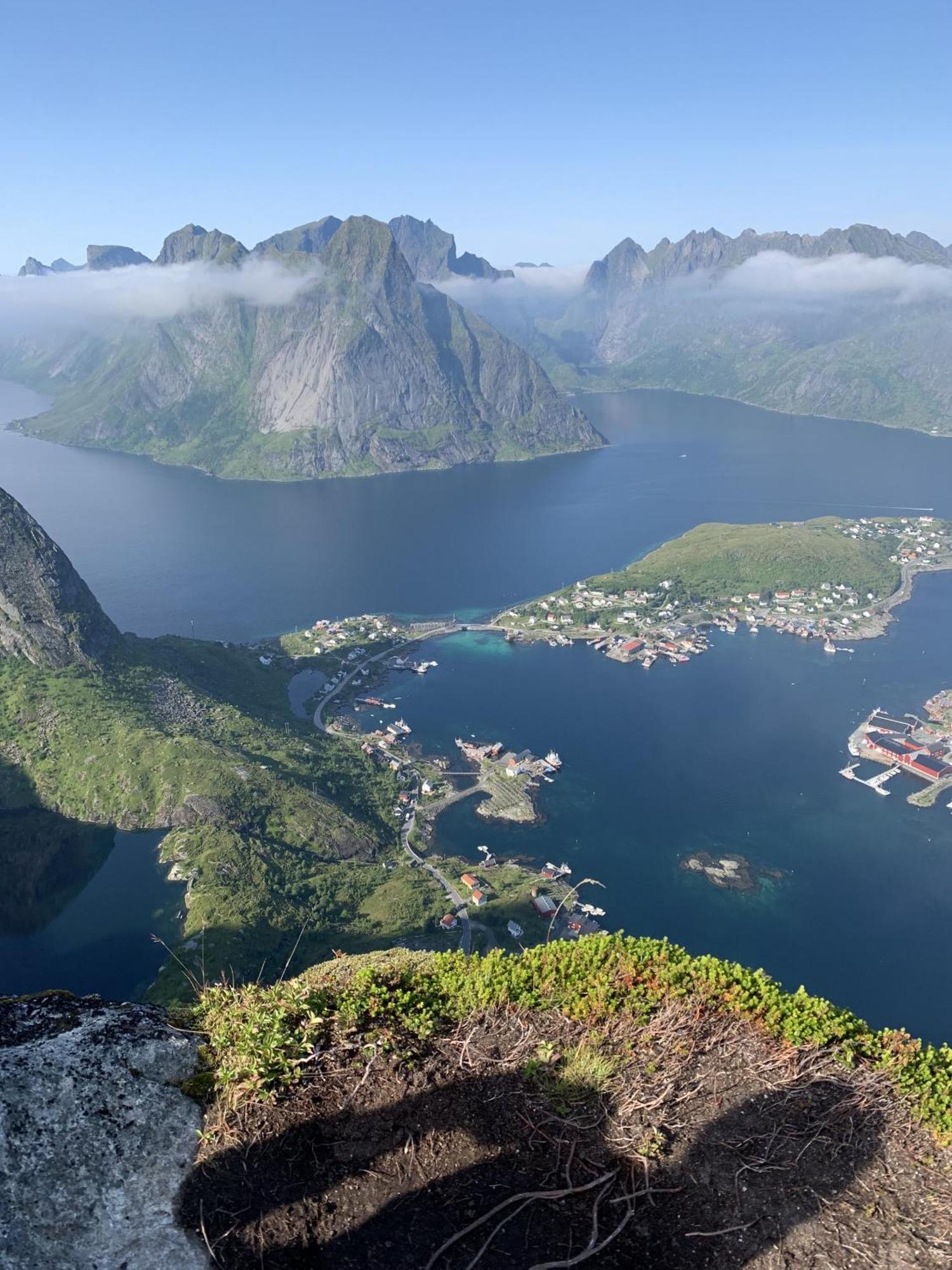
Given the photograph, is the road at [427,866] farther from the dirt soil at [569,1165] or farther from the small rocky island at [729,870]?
the dirt soil at [569,1165]

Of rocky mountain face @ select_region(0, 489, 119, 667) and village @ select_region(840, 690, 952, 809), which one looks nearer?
village @ select_region(840, 690, 952, 809)

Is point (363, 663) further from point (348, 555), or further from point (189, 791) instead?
point (348, 555)

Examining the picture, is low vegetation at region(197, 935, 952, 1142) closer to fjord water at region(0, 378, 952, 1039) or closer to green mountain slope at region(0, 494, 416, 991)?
green mountain slope at region(0, 494, 416, 991)

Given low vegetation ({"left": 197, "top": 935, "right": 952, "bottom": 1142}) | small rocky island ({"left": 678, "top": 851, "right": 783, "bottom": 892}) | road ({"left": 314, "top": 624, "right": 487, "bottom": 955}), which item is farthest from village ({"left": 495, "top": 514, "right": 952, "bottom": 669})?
low vegetation ({"left": 197, "top": 935, "right": 952, "bottom": 1142})

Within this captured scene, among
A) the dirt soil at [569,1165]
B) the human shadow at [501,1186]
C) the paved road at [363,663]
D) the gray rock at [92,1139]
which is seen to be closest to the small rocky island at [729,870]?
the paved road at [363,663]

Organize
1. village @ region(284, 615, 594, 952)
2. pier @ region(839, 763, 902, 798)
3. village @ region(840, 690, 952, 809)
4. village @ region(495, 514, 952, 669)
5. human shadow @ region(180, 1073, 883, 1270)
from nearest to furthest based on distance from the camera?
human shadow @ region(180, 1073, 883, 1270), village @ region(284, 615, 594, 952), pier @ region(839, 763, 902, 798), village @ region(840, 690, 952, 809), village @ region(495, 514, 952, 669)

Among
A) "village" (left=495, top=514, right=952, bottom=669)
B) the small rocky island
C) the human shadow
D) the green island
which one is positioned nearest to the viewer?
the human shadow
